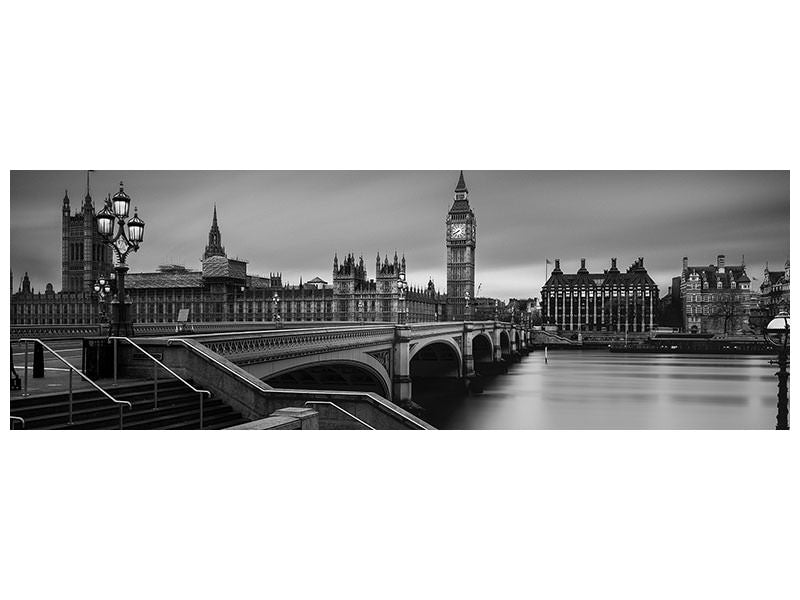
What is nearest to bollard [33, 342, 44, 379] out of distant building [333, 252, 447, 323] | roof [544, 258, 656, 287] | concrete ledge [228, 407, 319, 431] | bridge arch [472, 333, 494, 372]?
concrete ledge [228, 407, 319, 431]

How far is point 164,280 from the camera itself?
43.4 ft

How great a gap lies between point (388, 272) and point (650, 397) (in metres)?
5.85

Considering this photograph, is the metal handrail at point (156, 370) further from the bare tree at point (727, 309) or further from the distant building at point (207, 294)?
the bare tree at point (727, 309)

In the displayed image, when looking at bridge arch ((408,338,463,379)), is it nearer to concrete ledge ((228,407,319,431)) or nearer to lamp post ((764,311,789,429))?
lamp post ((764,311,789,429))

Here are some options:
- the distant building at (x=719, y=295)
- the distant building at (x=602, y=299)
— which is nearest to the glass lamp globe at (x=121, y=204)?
the distant building at (x=602, y=299)

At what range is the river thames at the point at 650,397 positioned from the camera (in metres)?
9.87

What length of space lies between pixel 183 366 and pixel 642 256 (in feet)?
23.9

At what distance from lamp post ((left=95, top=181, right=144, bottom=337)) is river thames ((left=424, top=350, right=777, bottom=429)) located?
553 centimetres

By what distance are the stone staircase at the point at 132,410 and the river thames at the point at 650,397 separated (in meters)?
4.44

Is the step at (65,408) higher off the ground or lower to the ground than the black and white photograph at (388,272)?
lower

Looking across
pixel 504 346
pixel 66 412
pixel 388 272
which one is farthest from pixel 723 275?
pixel 504 346

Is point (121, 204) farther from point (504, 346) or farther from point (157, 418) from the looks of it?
point (504, 346)
